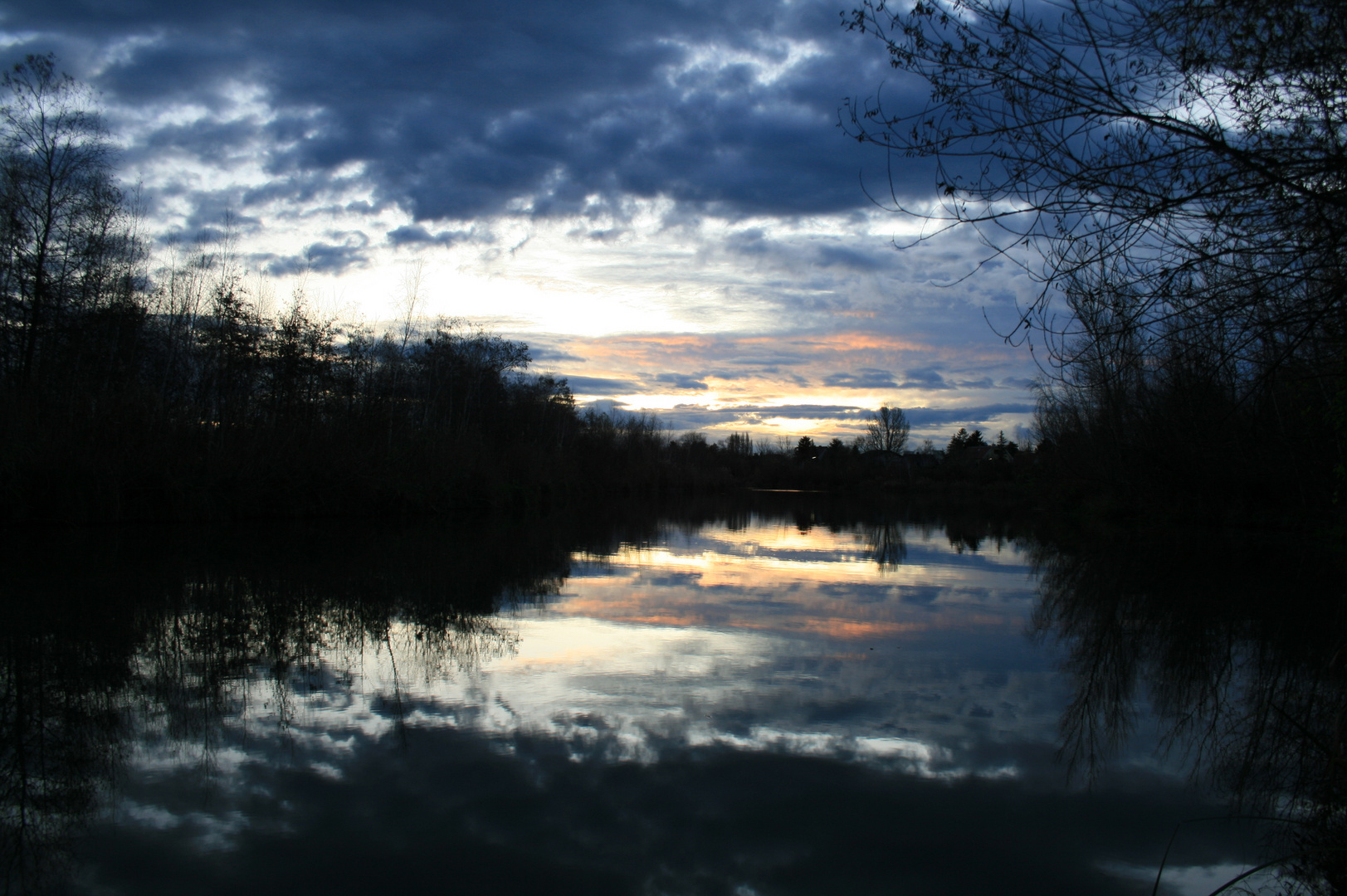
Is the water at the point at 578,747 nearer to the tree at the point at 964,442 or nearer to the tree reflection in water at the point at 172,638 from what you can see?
the tree reflection in water at the point at 172,638

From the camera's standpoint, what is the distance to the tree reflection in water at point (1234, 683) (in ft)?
11.3

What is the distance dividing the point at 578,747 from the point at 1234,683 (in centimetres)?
488

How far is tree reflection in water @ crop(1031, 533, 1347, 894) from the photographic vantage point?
345 cm

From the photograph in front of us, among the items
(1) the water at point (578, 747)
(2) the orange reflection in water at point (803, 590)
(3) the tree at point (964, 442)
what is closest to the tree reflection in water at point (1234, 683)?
(1) the water at point (578, 747)

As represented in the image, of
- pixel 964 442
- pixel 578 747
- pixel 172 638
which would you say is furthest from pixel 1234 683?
pixel 964 442

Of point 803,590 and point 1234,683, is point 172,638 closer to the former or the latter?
point 803,590

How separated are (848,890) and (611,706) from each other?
2.22 meters

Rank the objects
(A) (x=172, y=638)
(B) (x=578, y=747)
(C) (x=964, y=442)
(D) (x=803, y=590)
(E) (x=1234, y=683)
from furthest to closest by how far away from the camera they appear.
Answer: (C) (x=964, y=442), (D) (x=803, y=590), (A) (x=172, y=638), (E) (x=1234, y=683), (B) (x=578, y=747)

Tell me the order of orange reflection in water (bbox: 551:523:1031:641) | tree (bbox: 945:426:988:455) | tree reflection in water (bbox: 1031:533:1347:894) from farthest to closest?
1. tree (bbox: 945:426:988:455)
2. orange reflection in water (bbox: 551:523:1031:641)
3. tree reflection in water (bbox: 1031:533:1347:894)

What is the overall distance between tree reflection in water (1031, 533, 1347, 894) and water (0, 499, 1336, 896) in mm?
78

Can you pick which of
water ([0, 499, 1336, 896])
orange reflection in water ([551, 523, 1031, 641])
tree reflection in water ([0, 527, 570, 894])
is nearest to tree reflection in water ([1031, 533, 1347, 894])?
water ([0, 499, 1336, 896])

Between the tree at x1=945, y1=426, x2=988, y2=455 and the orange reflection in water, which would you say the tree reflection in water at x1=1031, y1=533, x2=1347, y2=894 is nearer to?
the orange reflection in water

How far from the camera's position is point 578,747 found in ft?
12.7

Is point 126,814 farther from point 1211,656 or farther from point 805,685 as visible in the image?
point 1211,656
